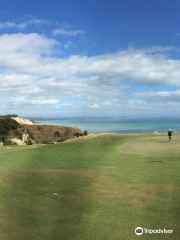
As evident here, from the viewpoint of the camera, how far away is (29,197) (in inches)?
570

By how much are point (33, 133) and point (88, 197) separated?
90.7 meters

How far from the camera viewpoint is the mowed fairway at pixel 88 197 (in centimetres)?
1078

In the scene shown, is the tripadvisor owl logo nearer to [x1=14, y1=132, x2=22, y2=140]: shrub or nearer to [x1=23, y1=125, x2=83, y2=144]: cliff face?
[x1=14, y1=132, x2=22, y2=140]: shrub

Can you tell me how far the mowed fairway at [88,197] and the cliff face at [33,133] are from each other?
60283 mm

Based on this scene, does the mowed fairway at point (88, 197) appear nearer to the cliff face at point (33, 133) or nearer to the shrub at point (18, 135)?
the cliff face at point (33, 133)

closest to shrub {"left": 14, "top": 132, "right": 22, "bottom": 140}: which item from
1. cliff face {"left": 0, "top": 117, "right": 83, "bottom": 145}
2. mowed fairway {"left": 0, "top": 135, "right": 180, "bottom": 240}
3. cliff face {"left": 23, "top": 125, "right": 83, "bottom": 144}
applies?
cliff face {"left": 0, "top": 117, "right": 83, "bottom": 145}

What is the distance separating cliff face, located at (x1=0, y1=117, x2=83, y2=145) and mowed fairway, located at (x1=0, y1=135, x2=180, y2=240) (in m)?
60.3

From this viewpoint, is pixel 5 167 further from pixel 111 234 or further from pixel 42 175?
pixel 111 234

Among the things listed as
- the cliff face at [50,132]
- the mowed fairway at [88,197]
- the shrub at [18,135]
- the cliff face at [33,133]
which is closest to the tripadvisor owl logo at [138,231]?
the mowed fairway at [88,197]

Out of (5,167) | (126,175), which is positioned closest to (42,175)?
(5,167)

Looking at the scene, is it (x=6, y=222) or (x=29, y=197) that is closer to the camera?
(x=6, y=222)

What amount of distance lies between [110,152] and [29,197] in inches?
609

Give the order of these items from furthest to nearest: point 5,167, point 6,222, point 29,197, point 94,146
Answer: point 94,146 → point 5,167 → point 29,197 → point 6,222

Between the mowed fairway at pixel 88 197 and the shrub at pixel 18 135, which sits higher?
the shrub at pixel 18 135
